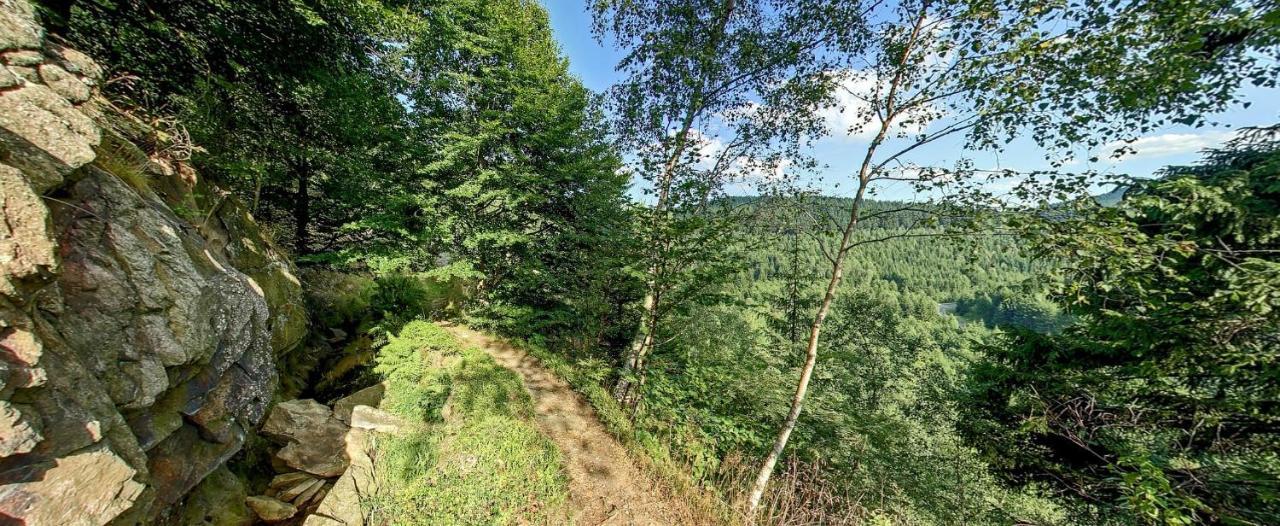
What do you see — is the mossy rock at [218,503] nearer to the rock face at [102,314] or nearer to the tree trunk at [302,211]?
the rock face at [102,314]

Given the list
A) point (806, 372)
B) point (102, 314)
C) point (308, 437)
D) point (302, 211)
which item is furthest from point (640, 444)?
point (302, 211)

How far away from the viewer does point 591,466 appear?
5359mm

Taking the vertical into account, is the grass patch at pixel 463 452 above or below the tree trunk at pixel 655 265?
below

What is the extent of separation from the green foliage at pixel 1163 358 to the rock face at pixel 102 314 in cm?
946

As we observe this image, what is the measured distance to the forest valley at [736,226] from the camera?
4555 millimetres

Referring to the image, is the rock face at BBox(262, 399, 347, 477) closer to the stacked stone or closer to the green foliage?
the stacked stone

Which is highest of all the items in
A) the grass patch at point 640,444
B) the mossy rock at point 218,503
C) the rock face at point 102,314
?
the rock face at point 102,314

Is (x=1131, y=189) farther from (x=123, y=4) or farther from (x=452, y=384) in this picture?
(x=123, y=4)

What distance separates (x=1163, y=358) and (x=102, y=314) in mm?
14747

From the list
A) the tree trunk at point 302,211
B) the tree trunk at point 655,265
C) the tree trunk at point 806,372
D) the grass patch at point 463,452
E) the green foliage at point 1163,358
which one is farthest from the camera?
the tree trunk at point 302,211

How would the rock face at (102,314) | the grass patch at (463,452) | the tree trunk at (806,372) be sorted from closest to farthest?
the rock face at (102,314)
the grass patch at (463,452)
the tree trunk at (806,372)

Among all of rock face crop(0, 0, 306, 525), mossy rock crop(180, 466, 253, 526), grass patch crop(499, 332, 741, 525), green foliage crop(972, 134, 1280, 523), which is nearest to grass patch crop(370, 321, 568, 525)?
grass patch crop(499, 332, 741, 525)

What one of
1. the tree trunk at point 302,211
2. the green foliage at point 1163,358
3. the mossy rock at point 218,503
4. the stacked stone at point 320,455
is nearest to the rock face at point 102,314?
the mossy rock at point 218,503

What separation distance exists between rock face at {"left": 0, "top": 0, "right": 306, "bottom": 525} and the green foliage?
946 centimetres
